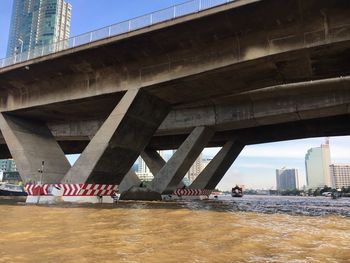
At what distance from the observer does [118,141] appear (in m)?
23.1

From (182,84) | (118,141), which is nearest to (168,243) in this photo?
(182,84)

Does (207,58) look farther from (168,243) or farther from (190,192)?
(190,192)

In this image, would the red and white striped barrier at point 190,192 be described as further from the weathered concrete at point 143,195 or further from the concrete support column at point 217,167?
the weathered concrete at point 143,195

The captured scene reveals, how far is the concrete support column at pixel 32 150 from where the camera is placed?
87.5ft

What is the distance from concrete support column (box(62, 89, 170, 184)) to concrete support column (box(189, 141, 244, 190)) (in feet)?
51.3

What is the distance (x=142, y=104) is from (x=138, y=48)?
148 inches

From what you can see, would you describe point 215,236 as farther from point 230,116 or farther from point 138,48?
point 230,116

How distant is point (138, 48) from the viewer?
21.6 m

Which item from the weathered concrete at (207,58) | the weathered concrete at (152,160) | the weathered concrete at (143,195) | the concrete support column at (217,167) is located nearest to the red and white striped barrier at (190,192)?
the concrete support column at (217,167)

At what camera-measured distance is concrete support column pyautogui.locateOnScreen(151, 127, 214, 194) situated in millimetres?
32312

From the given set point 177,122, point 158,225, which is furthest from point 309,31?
point 177,122

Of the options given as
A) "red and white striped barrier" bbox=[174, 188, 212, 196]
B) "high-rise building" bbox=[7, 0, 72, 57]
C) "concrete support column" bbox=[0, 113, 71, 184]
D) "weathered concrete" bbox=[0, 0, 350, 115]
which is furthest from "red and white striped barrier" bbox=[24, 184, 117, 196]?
"high-rise building" bbox=[7, 0, 72, 57]

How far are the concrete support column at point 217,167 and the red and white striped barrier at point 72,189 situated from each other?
16.5 meters

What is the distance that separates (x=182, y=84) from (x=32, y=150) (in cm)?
1402
